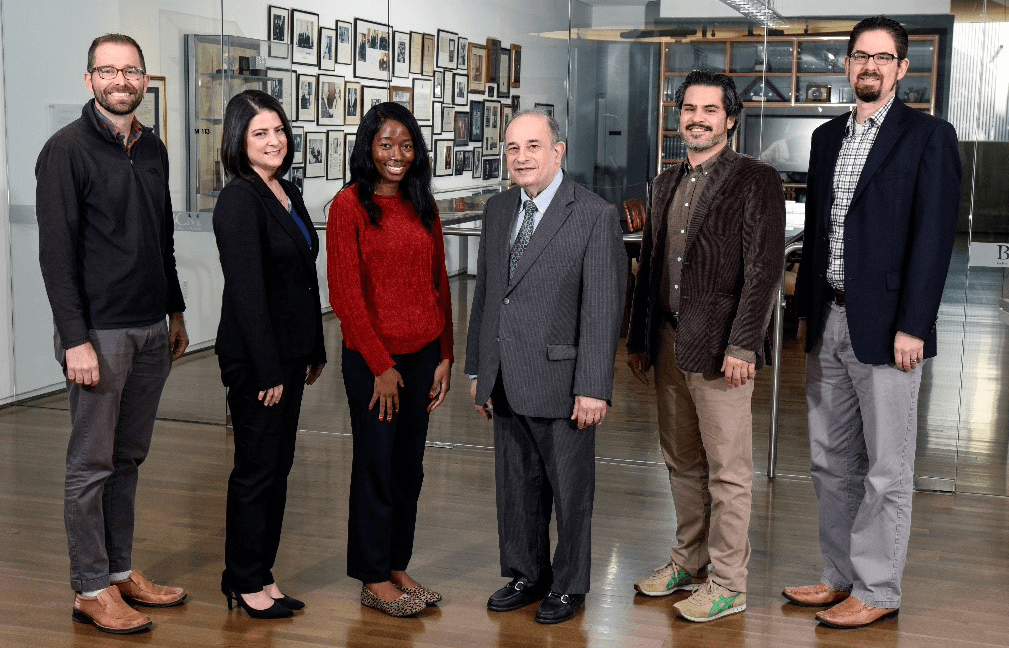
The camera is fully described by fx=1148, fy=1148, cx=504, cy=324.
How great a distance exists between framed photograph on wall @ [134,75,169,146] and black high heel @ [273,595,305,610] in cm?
300

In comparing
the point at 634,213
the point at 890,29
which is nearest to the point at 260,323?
the point at 890,29

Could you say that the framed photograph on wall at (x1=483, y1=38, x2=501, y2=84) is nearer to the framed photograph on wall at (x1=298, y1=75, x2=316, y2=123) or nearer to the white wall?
the white wall

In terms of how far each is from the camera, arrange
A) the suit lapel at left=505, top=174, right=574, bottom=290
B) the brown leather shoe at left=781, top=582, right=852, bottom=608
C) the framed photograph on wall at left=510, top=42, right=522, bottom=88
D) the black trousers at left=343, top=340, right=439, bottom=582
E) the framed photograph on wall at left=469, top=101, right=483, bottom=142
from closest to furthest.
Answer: the suit lapel at left=505, top=174, right=574, bottom=290 < the black trousers at left=343, top=340, right=439, bottom=582 < the brown leather shoe at left=781, top=582, right=852, bottom=608 < the framed photograph on wall at left=510, top=42, right=522, bottom=88 < the framed photograph on wall at left=469, top=101, right=483, bottom=142

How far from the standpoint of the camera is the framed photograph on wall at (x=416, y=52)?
5.35 m

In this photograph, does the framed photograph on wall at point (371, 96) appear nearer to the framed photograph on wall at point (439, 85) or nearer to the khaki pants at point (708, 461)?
the framed photograph on wall at point (439, 85)

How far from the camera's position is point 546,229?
127 inches

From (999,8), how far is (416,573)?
3.23 metres

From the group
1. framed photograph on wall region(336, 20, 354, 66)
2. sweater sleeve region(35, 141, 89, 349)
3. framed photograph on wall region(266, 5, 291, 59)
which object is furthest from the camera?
framed photograph on wall region(266, 5, 291, 59)

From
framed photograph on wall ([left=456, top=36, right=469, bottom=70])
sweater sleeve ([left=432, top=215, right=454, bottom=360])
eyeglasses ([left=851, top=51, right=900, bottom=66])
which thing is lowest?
sweater sleeve ([left=432, top=215, right=454, bottom=360])

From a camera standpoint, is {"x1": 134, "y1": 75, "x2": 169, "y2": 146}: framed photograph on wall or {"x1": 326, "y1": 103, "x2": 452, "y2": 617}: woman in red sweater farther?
{"x1": 134, "y1": 75, "x2": 169, "y2": 146}: framed photograph on wall

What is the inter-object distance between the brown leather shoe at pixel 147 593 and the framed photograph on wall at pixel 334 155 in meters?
2.58

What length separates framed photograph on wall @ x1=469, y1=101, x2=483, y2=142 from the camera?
5250 millimetres

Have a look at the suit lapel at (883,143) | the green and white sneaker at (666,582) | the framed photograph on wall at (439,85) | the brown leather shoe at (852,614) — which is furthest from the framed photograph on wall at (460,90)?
the brown leather shoe at (852,614)

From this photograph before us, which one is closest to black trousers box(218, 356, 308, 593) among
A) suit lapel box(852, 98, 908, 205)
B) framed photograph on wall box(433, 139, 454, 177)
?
suit lapel box(852, 98, 908, 205)
